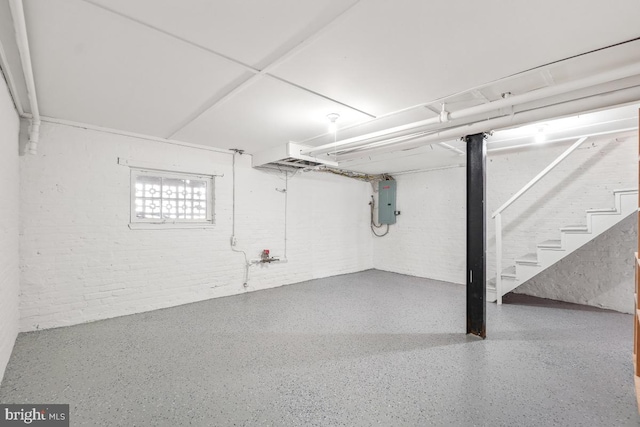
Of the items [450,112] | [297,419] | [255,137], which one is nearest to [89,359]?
[297,419]

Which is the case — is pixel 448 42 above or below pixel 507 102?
above

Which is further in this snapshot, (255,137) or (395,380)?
(255,137)

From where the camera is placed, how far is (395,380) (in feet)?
6.59

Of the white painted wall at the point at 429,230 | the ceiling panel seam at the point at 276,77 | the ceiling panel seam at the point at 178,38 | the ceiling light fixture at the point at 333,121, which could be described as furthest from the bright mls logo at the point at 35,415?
the white painted wall at the point at 429,230

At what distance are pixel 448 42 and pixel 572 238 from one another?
3.34 meters

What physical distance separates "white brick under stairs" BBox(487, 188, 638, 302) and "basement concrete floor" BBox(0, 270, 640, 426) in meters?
0.49

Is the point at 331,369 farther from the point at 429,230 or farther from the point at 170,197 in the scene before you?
the point at 429,230

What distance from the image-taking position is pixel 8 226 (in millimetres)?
2213

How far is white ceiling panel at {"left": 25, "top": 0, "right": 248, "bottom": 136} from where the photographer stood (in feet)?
4.77

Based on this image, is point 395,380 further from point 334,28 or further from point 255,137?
point 255,137

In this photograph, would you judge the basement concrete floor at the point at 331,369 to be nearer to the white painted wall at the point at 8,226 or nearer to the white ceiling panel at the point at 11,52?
the white painted wall at the point at 8,226

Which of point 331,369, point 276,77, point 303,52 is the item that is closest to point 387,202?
point 331,369

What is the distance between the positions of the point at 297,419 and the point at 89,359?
188 cm

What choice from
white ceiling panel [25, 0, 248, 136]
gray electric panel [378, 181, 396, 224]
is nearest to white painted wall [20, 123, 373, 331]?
white ceiling panel [25, 0, 248, 136]
